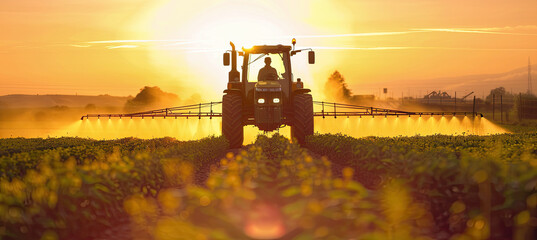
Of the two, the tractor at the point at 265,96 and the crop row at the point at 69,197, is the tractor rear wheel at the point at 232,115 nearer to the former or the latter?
the tractor at the point at 265,96

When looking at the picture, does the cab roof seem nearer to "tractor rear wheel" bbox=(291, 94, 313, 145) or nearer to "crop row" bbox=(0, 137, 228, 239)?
"tractor rear wheel" bbox=(291, 94, 313, 145)

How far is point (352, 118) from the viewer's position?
32375 mm

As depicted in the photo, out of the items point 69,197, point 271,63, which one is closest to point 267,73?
point 271,63

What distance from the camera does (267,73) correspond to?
18000 mm

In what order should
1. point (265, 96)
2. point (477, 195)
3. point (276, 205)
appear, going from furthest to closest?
point (265, 96), point (276, 205), point (477, 195)

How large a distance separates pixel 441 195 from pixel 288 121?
12094 millimetres

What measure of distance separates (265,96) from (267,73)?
1240 millimetres

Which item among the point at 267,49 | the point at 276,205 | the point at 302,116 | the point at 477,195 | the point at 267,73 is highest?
the point at 267,49

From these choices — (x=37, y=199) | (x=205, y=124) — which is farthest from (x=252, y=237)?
(x=205, y=124)

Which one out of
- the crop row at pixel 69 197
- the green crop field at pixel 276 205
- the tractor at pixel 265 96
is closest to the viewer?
the crop row at pixel 69 197

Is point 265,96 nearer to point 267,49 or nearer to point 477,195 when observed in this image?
point 267,49

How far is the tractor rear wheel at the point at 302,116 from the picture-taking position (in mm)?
17844

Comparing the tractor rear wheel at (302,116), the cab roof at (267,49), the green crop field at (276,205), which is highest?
the cab roof at (267,49)

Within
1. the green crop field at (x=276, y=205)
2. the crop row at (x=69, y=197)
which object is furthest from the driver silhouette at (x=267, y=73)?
the crop row at (x=69, y=197)
